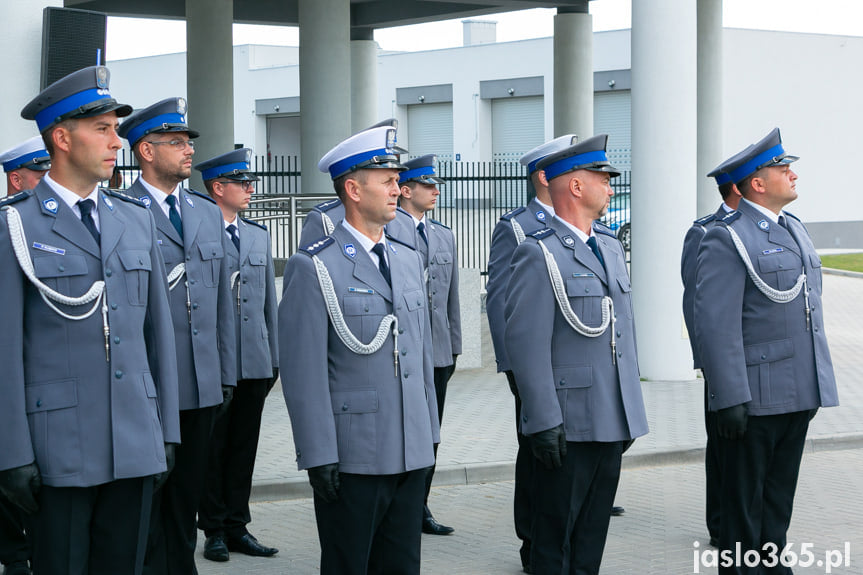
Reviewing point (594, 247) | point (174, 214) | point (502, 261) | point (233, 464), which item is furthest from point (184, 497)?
point (502, 261)

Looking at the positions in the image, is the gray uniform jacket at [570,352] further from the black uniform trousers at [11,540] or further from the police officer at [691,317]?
the black uniform trousers at [11,540]

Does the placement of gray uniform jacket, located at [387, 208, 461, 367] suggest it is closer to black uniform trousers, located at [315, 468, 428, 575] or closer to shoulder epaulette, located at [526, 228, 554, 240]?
shoulder epaulette, located at [526, 228, 554, 240]

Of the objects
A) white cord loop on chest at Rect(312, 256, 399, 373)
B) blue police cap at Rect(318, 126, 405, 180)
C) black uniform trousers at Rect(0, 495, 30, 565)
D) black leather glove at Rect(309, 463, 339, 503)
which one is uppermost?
blue police cap at Rect(318, 126, 405, 180)

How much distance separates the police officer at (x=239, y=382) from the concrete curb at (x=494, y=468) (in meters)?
1.24

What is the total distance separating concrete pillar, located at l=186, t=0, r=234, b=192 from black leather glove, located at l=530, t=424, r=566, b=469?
16.6 meters

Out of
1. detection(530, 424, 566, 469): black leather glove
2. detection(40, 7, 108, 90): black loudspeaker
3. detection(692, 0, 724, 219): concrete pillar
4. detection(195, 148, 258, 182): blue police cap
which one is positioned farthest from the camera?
detection(692, 0, 724, 219): concrete pillar

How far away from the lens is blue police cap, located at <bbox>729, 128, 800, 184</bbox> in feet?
19.8

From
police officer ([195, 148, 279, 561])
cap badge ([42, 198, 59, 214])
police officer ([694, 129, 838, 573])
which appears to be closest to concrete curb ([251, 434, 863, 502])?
police officer ([195, 148, 279, 561])

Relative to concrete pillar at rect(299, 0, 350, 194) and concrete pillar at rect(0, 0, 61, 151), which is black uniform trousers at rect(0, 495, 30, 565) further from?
concrete pillar at rect(299, 0, 350, 194)

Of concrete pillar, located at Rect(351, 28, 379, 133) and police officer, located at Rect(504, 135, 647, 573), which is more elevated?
concrete pillar, located at Rect(351, 28, 379, 133)

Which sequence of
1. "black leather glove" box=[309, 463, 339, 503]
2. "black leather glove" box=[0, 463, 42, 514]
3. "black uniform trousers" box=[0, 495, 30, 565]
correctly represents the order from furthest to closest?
"black uniform trousers" box=[0, 495, 30, 565]
"black leather glove" box=[309, 463, 339, 503]
"black leather glove" box=[0, 463, 42, 514]

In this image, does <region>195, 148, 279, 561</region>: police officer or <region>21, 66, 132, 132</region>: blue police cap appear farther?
<region>195, 148, 279, 561</region>: police officer

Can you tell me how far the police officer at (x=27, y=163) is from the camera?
6844 millimetres

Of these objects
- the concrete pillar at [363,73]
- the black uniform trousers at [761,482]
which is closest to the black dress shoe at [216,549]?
the black uniform trousers at [761,482]
